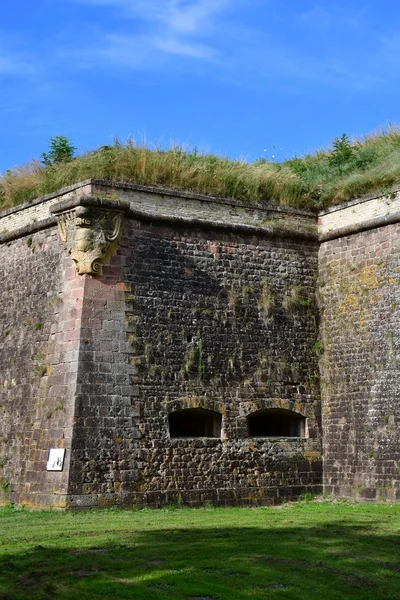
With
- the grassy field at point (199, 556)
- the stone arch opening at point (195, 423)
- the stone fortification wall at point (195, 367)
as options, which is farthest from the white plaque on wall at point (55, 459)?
the stone arch opening at point (195, 423)

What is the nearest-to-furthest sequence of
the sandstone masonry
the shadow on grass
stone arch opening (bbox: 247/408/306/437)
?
the shadow on grass < the sandstone masonry < stone arch opening (bbox: 247/408/306/437)

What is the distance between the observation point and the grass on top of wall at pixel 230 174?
60.9 ft

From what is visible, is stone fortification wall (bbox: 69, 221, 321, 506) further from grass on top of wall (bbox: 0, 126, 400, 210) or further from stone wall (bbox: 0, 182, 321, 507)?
grass on top of wall (bbox: 0, 126, 400, 210)

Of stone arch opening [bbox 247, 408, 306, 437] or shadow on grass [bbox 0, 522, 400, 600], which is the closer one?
shadow on grass [bbox 0, 522, 400, 600]

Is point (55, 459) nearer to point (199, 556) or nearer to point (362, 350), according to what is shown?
point (199, 556)

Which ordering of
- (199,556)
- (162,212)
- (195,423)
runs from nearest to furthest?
(199,556), (162,212), (195,423)

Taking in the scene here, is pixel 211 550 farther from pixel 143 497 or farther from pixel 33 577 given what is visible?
pixel 143 497

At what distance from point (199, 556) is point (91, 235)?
311 inches

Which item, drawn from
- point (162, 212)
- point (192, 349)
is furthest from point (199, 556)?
point (162, 212)

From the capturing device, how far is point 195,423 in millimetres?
18469

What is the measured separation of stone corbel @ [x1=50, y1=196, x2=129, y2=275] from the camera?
1720cm

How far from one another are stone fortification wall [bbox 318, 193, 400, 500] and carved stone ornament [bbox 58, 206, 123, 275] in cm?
499

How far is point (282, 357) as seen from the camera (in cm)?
1920

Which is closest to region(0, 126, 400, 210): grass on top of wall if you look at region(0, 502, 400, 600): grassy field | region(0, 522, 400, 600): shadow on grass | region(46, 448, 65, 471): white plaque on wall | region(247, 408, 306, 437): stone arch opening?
region(247, 408, 306, 437): stone arch opening
